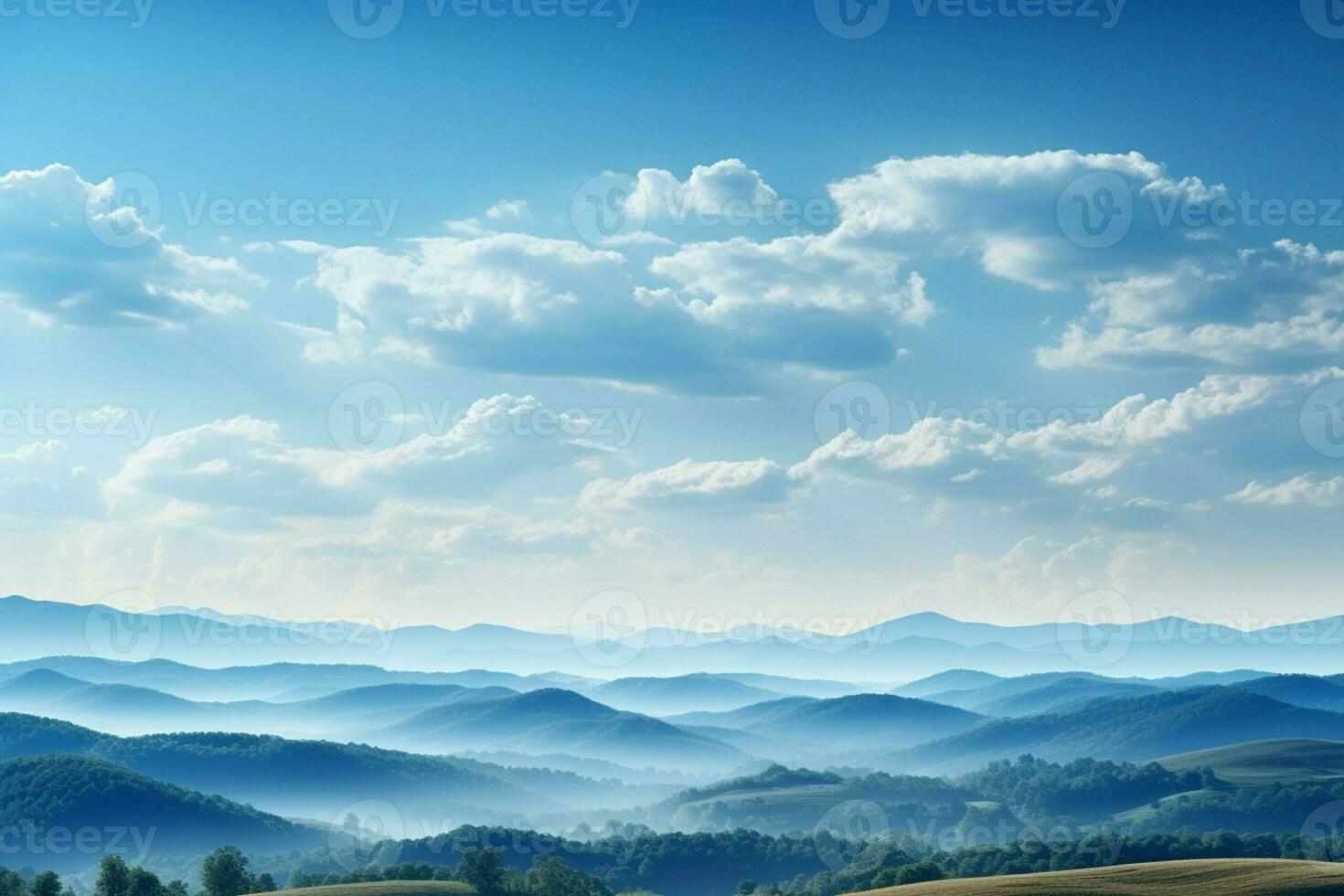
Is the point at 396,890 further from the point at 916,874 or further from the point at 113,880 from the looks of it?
the point at 916,874

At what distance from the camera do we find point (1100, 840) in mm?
191750

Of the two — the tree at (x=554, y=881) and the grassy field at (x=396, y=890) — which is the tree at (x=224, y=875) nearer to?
the grassy field at (x=396, y=890)

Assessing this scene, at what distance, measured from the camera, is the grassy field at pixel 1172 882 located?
85938mm

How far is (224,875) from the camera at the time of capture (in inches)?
5123

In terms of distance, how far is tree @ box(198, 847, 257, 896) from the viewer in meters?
129

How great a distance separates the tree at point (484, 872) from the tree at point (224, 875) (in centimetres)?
2730

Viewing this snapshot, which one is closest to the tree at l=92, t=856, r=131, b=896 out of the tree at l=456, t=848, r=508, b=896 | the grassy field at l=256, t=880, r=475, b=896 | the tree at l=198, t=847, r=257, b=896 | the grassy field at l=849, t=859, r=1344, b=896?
the tree at l=198, t=847, r=257, b=896

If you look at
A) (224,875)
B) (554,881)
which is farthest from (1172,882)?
(224,875)

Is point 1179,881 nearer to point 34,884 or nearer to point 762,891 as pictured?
point 762,891

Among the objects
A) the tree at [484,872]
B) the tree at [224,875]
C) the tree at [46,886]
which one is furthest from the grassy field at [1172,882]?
the tree at [46,886]

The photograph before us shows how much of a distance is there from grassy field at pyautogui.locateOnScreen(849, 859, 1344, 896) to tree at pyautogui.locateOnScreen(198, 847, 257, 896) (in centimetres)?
7466

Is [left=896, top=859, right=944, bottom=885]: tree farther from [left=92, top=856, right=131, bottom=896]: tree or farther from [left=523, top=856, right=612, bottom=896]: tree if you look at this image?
[left=92, top=856, right=131, bottom=896]: tree

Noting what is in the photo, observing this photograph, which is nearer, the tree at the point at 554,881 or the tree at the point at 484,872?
the tree at the point at 554,881

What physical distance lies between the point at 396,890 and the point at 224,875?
1915cm
